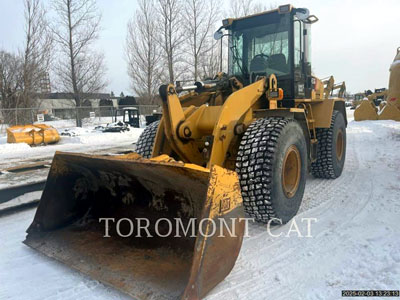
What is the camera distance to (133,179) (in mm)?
3285

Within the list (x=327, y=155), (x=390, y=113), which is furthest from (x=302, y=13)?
(x=390, y=113)

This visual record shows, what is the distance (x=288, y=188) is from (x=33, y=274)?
2824mm

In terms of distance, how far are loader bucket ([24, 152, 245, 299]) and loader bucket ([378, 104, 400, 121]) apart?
1591 centimetres

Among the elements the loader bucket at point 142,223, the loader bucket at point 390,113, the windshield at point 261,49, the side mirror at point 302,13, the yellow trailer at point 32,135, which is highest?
the side mirror at point 302,13

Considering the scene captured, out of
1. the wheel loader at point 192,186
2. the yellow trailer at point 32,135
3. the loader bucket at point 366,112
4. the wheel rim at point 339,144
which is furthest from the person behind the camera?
the loader bucket at point 366,112

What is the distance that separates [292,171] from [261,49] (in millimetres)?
2034

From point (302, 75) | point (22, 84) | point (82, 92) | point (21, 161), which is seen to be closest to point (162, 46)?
point (82, 92)

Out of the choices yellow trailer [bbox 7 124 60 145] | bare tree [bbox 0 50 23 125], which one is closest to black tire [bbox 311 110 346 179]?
yellow trailer [bbox 7 124 60 145]

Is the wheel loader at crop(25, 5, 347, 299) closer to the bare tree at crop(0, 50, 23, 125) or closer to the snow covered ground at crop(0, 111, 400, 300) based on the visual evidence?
the snow covered ground at crop(0, 111, 400, 300)

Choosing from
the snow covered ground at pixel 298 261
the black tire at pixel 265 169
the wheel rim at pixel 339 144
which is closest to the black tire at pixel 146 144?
the black tire at pixel 265 169

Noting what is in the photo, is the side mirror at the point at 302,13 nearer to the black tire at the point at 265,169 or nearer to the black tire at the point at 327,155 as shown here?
the black tire at the point at 265,169

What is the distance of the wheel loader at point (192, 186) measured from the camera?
7.89ft

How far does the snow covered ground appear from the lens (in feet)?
8.09

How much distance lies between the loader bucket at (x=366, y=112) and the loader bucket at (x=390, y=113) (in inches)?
38.0
